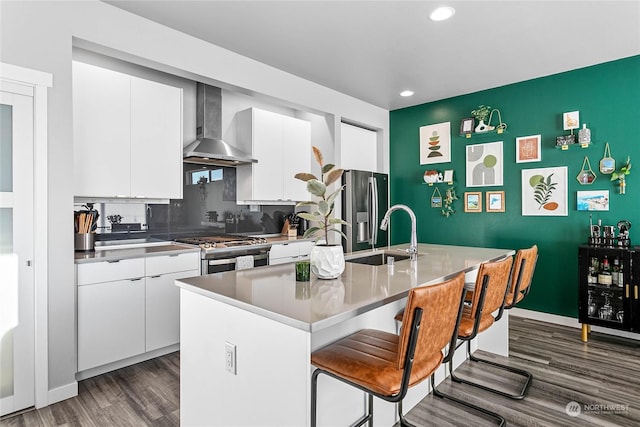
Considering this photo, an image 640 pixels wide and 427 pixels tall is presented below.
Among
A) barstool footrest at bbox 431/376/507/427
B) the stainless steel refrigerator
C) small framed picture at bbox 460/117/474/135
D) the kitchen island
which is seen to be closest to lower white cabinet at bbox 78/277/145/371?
the kitchen island

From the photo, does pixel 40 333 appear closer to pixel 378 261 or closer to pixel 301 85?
pixel 378 261

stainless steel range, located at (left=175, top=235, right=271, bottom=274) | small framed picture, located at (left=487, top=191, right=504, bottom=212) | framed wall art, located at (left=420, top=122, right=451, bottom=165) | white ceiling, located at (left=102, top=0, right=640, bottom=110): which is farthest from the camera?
framed wall art, located at (left=420, top=122, right=451, bottom=165)

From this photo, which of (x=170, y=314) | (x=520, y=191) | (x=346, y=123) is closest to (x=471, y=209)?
(x=520, y=191)

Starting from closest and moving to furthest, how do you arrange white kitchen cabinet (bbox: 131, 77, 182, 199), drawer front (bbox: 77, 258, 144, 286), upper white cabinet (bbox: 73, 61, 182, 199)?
drawer front (bbox: 77, 258, 144, 286), upper white cabinet (bbox: 73, 61, 182, 199), white kitchen cabinet (bbox: 131, 77, 182, 199)

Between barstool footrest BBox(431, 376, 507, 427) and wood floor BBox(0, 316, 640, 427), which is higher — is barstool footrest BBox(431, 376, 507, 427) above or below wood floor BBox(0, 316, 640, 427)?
above

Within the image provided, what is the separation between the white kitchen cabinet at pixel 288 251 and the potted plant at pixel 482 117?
8.29 ft

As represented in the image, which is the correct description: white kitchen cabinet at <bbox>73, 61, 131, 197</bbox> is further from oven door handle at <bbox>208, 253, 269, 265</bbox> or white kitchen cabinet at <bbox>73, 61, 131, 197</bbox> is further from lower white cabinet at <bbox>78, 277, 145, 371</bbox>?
oven door handle at <bbox>208, 253, 269, 265</bbox>

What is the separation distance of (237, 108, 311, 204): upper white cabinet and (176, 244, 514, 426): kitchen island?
2.31m

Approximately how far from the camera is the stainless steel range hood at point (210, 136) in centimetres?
368

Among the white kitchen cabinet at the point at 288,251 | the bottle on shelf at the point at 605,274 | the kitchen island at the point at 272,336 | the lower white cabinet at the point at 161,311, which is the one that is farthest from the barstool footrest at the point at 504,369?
the lower white cabinet at the point at 161,311

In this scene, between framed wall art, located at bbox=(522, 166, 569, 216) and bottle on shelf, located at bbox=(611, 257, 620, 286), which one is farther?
framed wall art, located at bbox=(522, 166, 569, 216)

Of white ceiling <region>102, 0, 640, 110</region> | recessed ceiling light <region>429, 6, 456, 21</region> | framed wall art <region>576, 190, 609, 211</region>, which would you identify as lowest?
framed wall art <region>576, 190, 609, 211</region>

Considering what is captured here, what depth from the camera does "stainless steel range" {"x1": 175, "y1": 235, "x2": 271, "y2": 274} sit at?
328cm

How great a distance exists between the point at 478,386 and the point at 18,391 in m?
2.95
